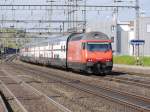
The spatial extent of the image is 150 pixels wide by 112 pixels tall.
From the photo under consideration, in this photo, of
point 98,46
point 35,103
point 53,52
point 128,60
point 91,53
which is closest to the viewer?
point 35,103

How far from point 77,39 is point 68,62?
3.68 meters

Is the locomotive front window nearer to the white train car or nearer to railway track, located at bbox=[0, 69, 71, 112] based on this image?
the white train car

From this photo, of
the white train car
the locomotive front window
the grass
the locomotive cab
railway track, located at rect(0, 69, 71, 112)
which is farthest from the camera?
the grass

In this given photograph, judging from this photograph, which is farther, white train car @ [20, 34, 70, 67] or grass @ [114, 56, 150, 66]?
grass @ [114, 56, 150, 66]

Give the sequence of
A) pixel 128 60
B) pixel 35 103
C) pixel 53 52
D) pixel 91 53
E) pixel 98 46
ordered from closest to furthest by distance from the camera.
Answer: pixel 35 103 < pixel 91 53 < pixel 98 46 < pixel 53 52 < pixel 128 60

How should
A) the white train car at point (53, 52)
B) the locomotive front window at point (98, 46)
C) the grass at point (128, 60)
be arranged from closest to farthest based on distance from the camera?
1. the locomotive front window at point (98, 46)
2. the white train car at point (53, 52)
3. the grass at point (128, 60)

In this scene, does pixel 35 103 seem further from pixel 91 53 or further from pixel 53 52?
pixel 53 52

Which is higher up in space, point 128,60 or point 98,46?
point 98,46

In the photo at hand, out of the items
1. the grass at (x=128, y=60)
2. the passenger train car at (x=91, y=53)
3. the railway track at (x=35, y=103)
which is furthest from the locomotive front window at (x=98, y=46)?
the grass at (x=128, y=60)

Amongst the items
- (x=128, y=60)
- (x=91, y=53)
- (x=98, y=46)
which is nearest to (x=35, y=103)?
(x=91, y=53)

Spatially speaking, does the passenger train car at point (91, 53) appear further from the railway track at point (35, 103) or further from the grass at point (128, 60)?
the grass at point (128, 60)

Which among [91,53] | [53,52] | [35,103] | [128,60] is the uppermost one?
[91,53]

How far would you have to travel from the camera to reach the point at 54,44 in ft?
158

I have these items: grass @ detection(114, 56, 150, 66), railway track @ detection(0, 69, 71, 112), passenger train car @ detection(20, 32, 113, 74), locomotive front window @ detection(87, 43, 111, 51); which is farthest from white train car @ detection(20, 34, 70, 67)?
railway track @ detection(0, 69, 71, 112)
